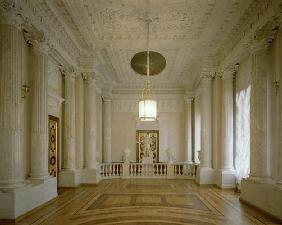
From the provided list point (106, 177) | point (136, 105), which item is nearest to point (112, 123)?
point (136, 105)

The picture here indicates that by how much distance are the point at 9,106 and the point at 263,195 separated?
5849 millimetres

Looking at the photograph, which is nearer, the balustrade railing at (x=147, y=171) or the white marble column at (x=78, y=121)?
the white marble column at (x=78, y=121)

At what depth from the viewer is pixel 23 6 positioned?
720cm

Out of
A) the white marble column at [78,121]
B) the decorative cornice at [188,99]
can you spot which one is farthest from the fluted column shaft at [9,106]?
the decorative cornice at [188,99]

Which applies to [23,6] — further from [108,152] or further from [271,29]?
[108,152]

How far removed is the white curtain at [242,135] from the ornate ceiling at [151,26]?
2015mm

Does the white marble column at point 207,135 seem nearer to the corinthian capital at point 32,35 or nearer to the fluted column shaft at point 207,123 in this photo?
the fluted column shaft at point 207,123

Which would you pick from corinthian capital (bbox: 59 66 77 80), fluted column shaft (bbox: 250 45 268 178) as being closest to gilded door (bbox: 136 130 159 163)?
corinthian capital (bbox: 59 66 77 80)

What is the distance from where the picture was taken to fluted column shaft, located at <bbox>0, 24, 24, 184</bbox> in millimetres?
6711

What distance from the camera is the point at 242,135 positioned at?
1114 centimetres

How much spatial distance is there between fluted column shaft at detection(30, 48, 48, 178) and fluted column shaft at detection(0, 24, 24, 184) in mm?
1251

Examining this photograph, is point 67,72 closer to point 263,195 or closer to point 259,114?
point 259,114

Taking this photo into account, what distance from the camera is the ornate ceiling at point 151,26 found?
8.64m

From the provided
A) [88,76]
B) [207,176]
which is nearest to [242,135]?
[207,176]
